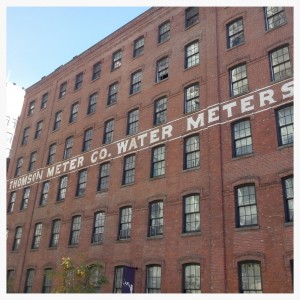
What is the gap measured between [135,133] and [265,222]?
10426 mm

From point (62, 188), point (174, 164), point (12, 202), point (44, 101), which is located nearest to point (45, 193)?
point (62, 188)

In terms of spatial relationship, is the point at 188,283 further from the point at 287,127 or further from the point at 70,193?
the point at 70,193

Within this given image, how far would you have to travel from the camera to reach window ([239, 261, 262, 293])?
46.5ft

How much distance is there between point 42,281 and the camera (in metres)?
23.0

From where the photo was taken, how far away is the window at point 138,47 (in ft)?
84.3

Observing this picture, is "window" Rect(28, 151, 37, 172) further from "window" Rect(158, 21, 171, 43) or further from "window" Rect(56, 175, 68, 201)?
"window" Rect(158, 21, 171, 43)

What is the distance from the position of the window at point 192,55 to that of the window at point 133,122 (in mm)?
4598

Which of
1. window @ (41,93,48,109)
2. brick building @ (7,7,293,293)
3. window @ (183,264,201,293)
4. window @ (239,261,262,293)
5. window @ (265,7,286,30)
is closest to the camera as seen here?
window @ (239,261,262,293)

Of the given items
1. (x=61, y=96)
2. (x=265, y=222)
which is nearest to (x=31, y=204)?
(x=61, y=96)

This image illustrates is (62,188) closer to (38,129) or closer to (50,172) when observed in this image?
(50,172)

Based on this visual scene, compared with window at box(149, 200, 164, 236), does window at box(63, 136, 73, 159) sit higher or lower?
higher

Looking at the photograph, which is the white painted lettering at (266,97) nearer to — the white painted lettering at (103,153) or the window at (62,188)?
the white painted lettering at (103,153)

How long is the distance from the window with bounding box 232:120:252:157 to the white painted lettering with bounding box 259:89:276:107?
1.17 metres

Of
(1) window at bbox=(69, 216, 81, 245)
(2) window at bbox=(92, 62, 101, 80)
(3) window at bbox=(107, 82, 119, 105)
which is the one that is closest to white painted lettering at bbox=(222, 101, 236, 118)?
(3) window at bbox=(107, 82, 119, 105)
